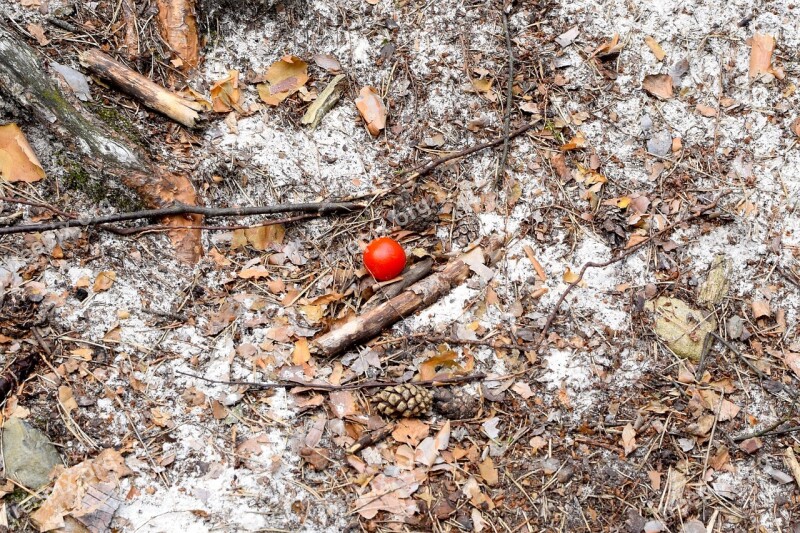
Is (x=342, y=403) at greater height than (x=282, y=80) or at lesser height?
lesser

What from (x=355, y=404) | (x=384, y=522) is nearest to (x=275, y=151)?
(x=355, y=404)

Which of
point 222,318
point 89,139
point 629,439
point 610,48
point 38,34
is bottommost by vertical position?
point 629,439

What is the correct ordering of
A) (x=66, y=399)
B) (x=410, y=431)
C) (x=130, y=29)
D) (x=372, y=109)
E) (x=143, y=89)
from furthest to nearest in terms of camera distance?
1. (x=372, y=109)
2. (x=130, y=29)
3. (x=143, y=89)
4. (x=410, y=431)
5. (x=66, y=399)

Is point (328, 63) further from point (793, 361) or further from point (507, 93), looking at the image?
point (793, 361)

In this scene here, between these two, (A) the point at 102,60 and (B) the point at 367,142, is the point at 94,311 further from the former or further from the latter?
(B) the point at 367,142

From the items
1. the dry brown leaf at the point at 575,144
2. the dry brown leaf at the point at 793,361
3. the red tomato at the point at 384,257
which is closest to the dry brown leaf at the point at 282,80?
the red tomato at the point at 384,257

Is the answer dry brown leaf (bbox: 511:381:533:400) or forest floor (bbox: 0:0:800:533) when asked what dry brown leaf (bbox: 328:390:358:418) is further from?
dry brown leaf (bbox: 511:381:533:400)

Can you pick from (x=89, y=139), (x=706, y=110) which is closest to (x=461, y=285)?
(x=706, y=110)
